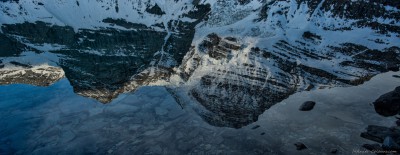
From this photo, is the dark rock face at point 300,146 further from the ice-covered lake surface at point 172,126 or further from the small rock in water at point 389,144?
the small rock in water at point 389,144

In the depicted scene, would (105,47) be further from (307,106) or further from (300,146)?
(300,146)

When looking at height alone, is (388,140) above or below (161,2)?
below

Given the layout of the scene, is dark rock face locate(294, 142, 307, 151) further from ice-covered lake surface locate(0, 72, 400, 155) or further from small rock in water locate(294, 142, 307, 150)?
ice-covered lake surface locate(0, 72, 400, 155)

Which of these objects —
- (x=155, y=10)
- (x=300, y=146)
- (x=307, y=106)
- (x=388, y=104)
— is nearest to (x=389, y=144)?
(x=300, y=146)

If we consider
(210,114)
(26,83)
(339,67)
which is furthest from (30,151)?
(339,67)

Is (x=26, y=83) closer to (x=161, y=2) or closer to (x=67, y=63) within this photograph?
(x=67, y=63)

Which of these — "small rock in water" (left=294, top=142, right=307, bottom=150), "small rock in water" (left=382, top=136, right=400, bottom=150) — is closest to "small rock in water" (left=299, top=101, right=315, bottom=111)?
"small rock in water" (left=294, top=142, right=307, bottom=150)
